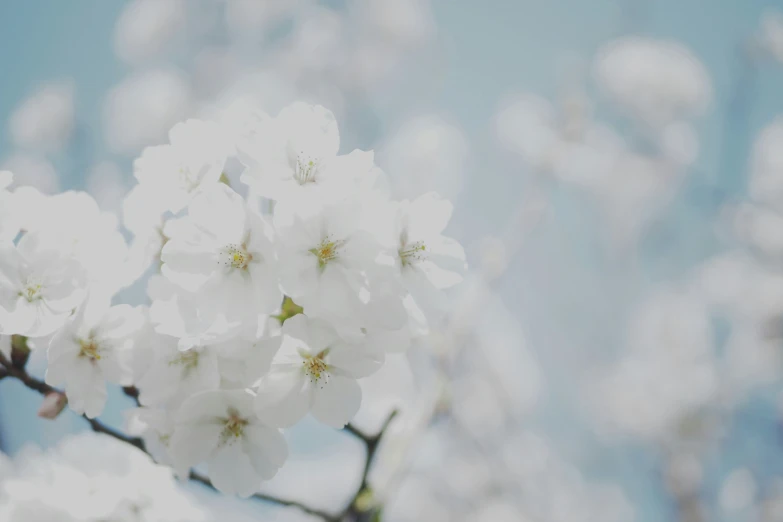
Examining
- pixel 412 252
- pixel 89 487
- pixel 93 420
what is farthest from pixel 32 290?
pixel 412 252

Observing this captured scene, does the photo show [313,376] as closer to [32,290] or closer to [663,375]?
[32,290]

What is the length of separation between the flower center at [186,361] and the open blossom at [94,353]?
0.32 feet

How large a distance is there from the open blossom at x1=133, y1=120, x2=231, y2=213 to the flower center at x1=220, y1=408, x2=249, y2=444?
0.38 m

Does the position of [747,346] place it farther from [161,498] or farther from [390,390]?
[161,498]

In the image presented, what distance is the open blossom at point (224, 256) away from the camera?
36.0 inches

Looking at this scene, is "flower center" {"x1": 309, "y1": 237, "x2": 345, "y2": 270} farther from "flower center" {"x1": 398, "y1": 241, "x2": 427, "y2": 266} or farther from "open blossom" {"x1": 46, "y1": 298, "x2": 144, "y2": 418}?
"open blossom" {"x1": 46, "y1": 298, "x2": 144, "y2": 418}

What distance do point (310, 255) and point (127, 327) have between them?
0.38 metres

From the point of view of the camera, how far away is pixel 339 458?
7707mm

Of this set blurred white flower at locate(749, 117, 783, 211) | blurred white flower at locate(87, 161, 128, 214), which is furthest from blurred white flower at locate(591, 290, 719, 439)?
blurred white flower at locate(87, 161, 128, 214)

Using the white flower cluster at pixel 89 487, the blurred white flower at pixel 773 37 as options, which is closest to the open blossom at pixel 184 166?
the white flower cluster at pixel 89 487

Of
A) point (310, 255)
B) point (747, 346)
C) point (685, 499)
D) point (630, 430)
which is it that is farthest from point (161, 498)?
point (747, 346)

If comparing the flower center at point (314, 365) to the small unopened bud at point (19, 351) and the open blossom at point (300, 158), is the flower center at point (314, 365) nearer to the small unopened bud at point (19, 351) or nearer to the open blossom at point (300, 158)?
the open blossom at point (300, 158)

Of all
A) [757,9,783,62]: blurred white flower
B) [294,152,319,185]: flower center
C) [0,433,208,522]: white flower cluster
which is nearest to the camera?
[294,152,319,185]: flower center

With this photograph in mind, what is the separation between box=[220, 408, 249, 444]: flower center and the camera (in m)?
0.98
